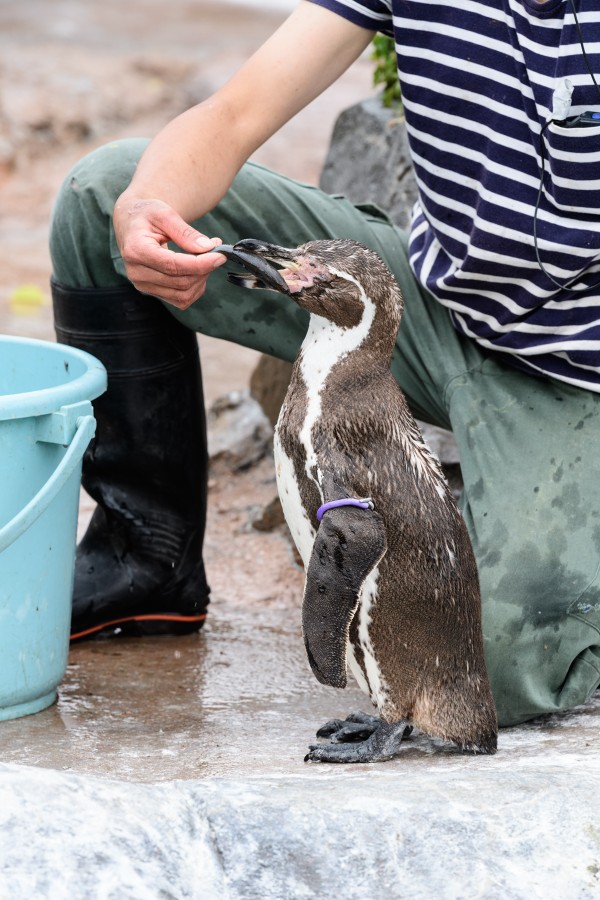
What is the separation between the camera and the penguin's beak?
190cm

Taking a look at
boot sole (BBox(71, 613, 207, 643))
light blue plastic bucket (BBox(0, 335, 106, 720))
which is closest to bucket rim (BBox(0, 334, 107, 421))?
light blue plastic bucket (BBox(0, 335, 106, 720))

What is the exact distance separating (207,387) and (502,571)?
2.70 metres

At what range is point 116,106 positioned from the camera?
861cm

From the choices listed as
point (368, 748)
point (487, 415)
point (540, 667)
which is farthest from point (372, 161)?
point (368, 748)

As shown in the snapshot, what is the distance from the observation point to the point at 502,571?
2270 millimetres

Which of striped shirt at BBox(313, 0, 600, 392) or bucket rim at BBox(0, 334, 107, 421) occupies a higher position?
striped shirt at BBox(313, 0, 600, 392)

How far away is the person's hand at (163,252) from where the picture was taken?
2049mm

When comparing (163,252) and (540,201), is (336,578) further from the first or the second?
(540,201)

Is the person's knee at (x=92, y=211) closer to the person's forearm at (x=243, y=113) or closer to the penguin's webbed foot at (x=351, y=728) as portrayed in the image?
the person's forearm at (x=243, y=113)

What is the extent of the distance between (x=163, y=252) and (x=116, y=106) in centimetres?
689

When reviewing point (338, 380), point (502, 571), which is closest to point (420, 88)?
point (338, 380)

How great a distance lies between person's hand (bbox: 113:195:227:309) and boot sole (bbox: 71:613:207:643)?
0.85 metres

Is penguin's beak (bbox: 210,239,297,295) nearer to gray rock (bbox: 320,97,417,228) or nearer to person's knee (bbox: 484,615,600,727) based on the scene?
person's knee (bbox: 484,615,600,727)

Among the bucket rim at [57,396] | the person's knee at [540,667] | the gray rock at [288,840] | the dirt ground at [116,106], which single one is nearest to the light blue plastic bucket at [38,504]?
the bucket rim at [57,396]
